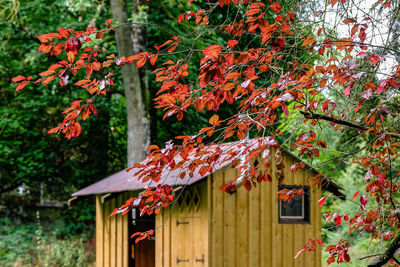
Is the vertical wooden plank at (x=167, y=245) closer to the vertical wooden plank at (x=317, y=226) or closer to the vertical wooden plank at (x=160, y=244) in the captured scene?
the vertical wooden plank at (x=160, y=244)

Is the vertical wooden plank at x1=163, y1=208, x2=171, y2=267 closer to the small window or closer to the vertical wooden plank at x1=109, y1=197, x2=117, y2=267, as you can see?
the small window

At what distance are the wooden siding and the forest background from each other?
19.9 feet

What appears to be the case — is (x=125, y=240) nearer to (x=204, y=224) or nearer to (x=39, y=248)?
(x=204, y=224)

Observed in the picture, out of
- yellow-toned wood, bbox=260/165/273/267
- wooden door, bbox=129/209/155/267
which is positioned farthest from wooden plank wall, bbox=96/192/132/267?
yellow-toned wood, bbox=260/165/273/267

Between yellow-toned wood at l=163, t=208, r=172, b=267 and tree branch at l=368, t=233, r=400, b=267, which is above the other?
tree branch at l=368, t=233, r=400, b=267

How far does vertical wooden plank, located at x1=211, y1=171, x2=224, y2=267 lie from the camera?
763 cm

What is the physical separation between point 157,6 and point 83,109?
10572 mm

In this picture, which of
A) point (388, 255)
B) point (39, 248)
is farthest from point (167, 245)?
point (39, 248)

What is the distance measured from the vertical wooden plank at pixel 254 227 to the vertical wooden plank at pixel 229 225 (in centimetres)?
30

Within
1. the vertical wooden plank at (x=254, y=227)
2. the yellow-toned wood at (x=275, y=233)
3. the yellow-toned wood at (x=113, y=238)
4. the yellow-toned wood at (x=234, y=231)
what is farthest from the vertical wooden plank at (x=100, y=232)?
the yellow-toned wood at (x=275, y=233)

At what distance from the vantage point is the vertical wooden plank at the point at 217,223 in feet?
25.0

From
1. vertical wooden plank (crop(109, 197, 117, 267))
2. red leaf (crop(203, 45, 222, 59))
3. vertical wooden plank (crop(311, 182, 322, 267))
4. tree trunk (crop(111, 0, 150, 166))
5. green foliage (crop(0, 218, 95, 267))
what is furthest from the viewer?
green foliage (crop(0, 218, 95, 267))

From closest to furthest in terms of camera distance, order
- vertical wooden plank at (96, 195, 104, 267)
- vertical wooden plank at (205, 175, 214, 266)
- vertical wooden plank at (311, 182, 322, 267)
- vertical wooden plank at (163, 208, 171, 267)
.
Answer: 1. vertical wooden plank at (205, 175, 214, 266)
2. vertical wooden plank at (163, 208, 171, 267)
3. vertical wooden plank at (311, 182, 322, 267)
4. vertical wooden plank at (96, 195, 104, 267)

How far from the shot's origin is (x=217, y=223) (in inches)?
304
